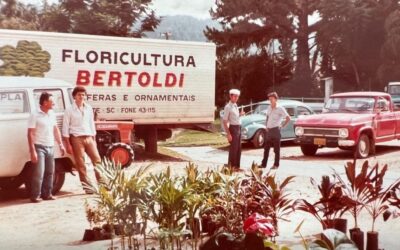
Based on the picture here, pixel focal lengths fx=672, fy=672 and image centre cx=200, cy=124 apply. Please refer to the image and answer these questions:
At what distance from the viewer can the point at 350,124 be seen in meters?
11.7

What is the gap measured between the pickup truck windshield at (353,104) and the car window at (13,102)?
691cm

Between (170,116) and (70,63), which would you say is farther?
(170,116)

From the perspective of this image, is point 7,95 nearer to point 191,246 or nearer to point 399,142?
point 191,246

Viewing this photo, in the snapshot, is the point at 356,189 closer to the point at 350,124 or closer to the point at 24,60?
the point at 24,60

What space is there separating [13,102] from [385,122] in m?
7.88

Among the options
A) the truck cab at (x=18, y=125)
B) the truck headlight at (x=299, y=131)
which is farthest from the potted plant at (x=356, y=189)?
the truck headlight at (x=299, y=131)

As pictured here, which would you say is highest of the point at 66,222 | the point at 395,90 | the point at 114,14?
the point at 114,14

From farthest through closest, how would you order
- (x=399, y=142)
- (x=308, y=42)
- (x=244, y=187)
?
1. (x=399, y=142)
2. (x=308, y=42)
3. (x=244, y=187)

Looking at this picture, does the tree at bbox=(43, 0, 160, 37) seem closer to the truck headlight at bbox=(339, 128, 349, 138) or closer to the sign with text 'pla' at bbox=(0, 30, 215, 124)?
the sign with text 'pla' at bbox=(0, 30, 215, 124)

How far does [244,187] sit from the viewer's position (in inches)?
164

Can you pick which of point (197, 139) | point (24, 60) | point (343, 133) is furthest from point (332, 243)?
point (197, 139)

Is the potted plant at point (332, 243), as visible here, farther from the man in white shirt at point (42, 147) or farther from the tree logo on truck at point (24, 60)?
the tree logo on truck at point (24, 60)

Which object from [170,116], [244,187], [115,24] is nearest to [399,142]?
[170,116]

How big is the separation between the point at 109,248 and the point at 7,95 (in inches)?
132
